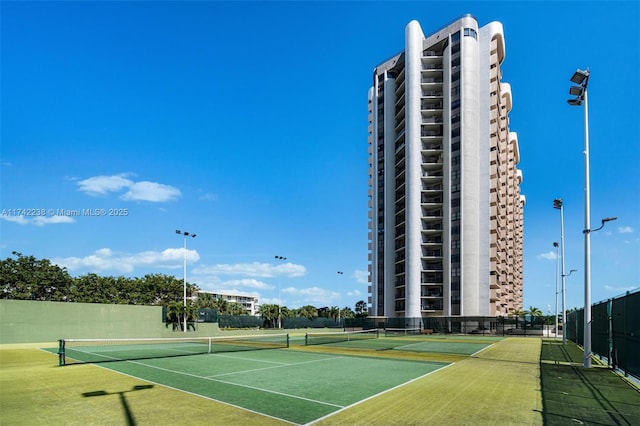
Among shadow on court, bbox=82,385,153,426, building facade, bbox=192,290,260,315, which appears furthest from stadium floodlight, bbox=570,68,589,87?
building facade, bbox=192,290,260,315

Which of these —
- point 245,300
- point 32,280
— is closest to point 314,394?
point 32,280

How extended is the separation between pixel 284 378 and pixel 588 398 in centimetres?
918

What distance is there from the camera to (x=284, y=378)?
14422 mm

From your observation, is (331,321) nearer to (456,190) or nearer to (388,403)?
(456,190)

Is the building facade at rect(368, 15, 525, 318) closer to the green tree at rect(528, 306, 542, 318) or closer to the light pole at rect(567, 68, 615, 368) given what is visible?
the green tree at rect(528, 306, 542, 318)

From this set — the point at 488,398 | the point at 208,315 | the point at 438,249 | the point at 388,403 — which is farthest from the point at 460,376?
the point at 438,249

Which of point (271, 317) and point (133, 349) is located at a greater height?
point (133, 349)

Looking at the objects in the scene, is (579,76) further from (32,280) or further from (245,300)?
(245,300)

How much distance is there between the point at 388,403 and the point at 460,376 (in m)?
5.88

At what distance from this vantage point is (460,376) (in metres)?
15.0

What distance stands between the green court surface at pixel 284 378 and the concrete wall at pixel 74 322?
77.0 feet

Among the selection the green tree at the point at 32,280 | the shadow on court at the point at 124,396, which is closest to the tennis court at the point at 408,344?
the shadow on court at the point at 124,396

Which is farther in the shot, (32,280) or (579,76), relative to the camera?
(32,280)

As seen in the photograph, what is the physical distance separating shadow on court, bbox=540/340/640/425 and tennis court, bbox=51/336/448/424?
4255 mm
